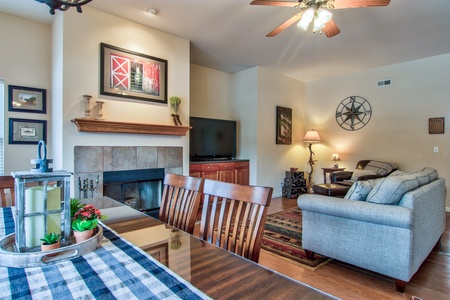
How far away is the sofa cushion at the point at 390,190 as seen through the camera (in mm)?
2113

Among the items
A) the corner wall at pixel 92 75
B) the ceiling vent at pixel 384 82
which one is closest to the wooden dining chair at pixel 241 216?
the corner wall at pixel 92 75

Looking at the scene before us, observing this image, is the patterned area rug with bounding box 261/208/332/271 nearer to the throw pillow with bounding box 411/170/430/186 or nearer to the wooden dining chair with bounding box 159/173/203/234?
the throw pillow with bounding box 411/170/430/186

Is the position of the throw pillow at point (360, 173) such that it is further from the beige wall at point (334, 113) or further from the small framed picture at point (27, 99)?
the small framed picture at point (27, 99)

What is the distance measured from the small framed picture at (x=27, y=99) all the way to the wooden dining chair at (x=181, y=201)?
296 cm

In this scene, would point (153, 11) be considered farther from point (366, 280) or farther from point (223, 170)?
point (366, 280)

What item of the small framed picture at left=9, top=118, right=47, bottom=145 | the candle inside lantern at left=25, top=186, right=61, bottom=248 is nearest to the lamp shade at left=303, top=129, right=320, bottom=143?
the small framed picture at left=9, top=118, right=47, bottom=145

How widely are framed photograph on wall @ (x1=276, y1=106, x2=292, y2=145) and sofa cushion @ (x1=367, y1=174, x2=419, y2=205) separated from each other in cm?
366

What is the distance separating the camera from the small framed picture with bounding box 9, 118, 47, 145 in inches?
132

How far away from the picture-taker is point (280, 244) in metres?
3.00

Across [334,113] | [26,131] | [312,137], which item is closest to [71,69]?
[26,131]

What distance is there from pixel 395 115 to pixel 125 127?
5241 millimetres

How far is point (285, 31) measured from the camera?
3.73m

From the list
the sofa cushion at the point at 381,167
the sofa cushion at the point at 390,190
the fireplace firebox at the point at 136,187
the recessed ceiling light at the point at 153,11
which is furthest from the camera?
the sofa cushion at the point at 381,167

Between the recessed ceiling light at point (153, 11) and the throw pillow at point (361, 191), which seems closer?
the throw pillow at point (361, 191)
